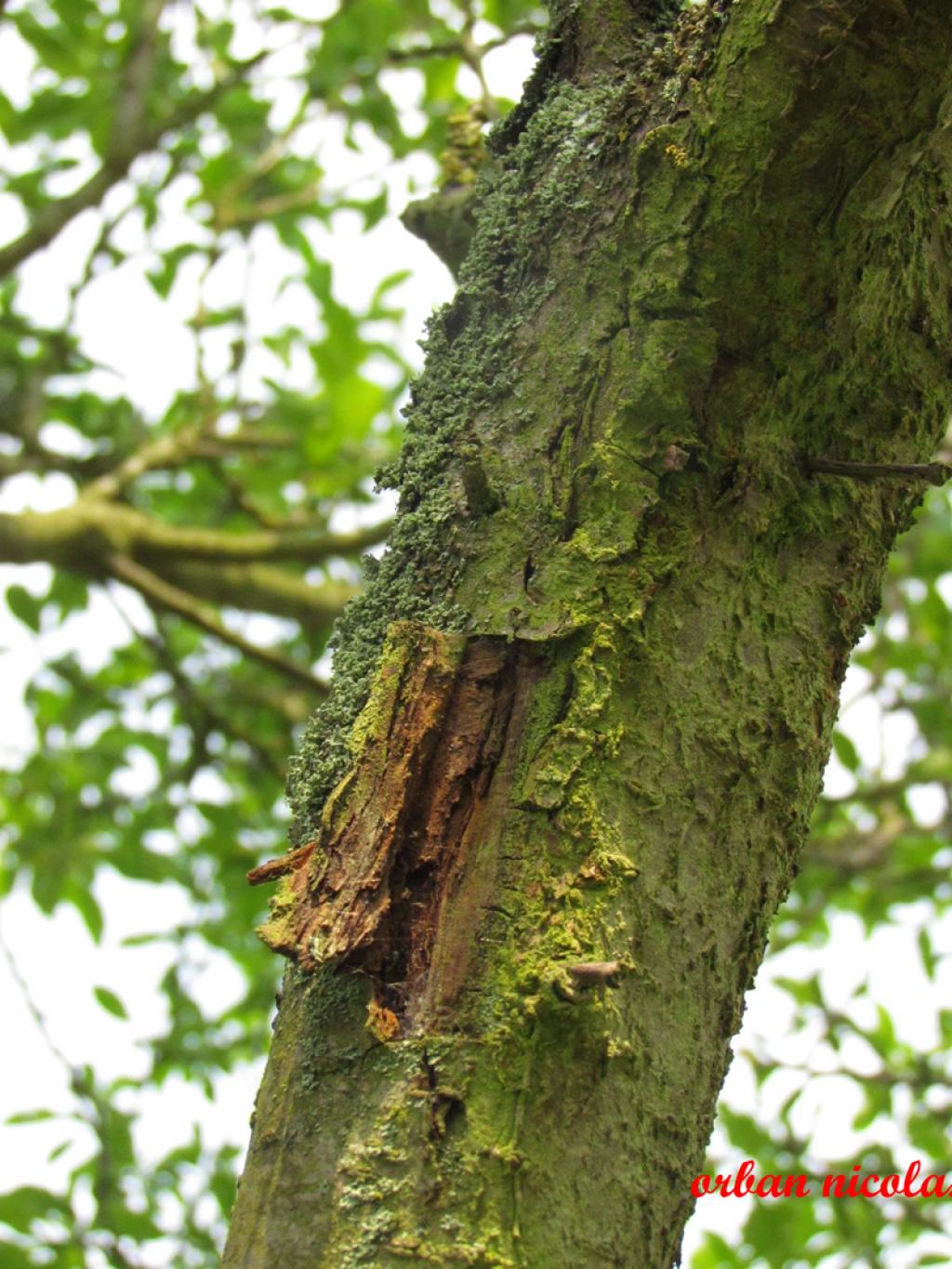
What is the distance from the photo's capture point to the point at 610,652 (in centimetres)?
89

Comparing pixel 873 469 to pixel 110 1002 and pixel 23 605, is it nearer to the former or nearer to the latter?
pixel 110 1002

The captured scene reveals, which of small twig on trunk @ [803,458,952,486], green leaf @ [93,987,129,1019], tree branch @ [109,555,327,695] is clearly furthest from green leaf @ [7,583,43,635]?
small twig on trunk @ [803,458,952,486]

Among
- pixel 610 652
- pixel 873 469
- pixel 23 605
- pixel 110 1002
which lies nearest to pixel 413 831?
pixel 610 652

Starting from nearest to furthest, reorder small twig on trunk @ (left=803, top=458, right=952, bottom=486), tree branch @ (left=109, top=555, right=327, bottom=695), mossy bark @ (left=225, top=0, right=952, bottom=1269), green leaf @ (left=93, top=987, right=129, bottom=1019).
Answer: mossy bark @ (left=225, top=0, right=952, bottom=1269)
small twig on trunk @ (left=803, top=458, right=952, bottom=486)
green leaf @ (left=93, top=987, right=129, bottom=1019)
tree branch @ (left=109, top=555, right=327, bottom=695)

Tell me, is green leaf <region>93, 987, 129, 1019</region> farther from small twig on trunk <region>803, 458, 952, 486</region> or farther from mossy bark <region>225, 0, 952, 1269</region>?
small twig on trunk <region>803, 458, 952, 486</region>

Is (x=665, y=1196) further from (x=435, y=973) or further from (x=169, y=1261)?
(x=169, y=1261)

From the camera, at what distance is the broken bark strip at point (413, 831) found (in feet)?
2.74

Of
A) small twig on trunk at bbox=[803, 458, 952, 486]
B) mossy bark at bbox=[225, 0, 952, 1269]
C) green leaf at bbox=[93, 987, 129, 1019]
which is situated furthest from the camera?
green leaf at bbox=[93, 987, 129, 1019]

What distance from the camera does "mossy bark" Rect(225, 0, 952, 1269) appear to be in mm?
791

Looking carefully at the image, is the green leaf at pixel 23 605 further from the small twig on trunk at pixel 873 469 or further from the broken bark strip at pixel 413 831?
the small twig on trunk at pixel 873 469

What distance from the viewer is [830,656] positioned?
101cm

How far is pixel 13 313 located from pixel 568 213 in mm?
3017

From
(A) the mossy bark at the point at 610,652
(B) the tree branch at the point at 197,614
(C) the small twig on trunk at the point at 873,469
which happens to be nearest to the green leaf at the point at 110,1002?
(B) the tree branch at the point at 197,614

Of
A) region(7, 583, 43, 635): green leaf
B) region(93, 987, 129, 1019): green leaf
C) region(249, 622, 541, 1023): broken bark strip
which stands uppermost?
region(7, 583, 43, 635): green leaf
